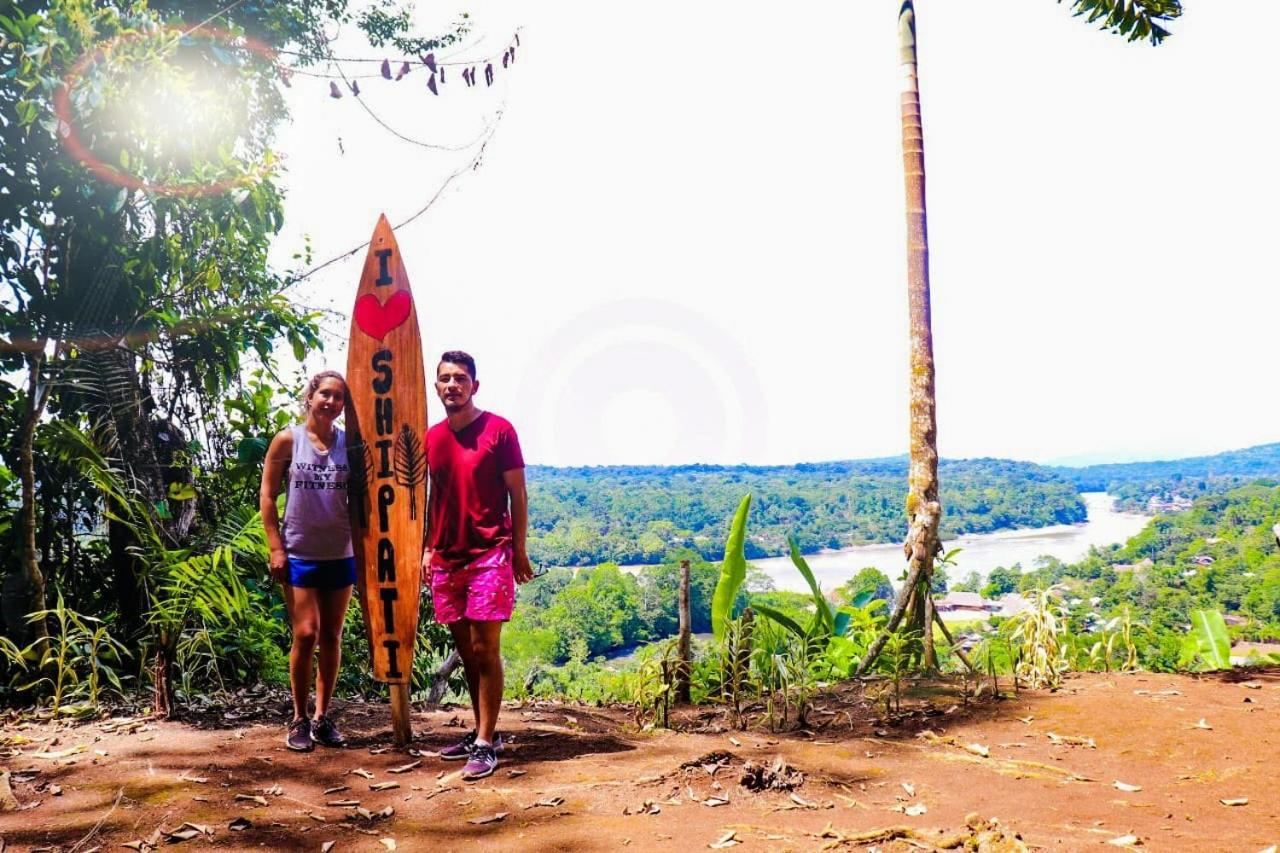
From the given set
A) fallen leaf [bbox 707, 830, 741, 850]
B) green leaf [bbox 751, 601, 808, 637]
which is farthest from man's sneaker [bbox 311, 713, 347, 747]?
green leaf [bbox 751, 601, 808, 637]

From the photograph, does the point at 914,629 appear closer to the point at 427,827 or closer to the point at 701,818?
the point at 701,818

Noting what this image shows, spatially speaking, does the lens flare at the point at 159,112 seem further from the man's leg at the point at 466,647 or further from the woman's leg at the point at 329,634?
the man's leg at the point at 466,647

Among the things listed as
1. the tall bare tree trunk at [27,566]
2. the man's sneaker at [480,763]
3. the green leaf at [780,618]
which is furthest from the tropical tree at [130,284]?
the green leaf at [780,618]

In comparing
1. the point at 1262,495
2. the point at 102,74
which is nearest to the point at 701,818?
the point at 102,74

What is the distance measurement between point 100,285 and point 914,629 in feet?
19.0

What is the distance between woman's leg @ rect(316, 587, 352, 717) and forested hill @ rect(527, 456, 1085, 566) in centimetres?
1121

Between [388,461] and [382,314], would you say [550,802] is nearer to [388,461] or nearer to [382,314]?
[388,461]

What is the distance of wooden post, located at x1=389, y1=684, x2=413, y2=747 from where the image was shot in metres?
3.98

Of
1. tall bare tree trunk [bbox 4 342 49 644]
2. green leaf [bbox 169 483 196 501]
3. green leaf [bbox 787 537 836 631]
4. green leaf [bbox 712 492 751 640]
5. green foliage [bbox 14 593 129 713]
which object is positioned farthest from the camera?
green leaf [bbox 787 537 836 631]

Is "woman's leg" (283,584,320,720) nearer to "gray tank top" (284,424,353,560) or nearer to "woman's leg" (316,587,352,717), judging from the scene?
"woman's leg" (316,587,352,717)

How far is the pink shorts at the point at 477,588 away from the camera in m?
3.47

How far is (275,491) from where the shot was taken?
3754mm

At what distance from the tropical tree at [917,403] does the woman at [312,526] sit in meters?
3.36

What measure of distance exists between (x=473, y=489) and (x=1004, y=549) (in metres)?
8.85
